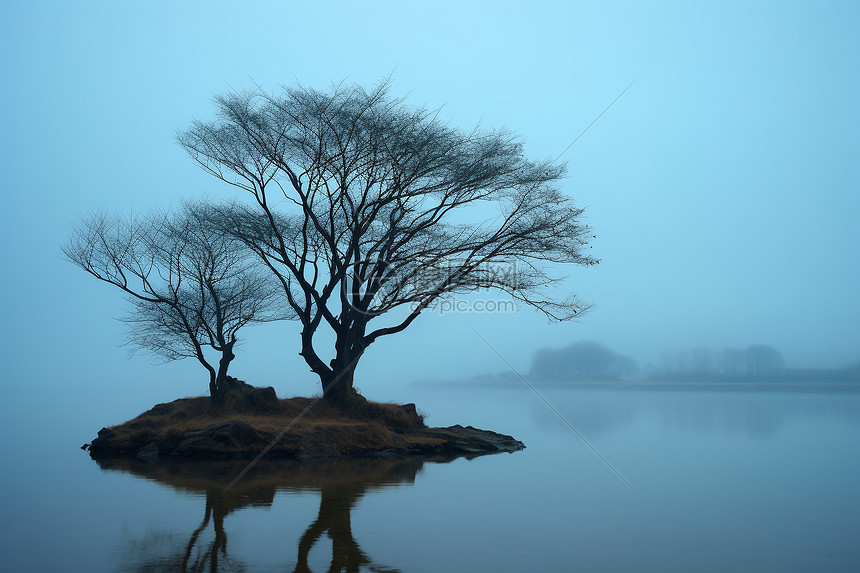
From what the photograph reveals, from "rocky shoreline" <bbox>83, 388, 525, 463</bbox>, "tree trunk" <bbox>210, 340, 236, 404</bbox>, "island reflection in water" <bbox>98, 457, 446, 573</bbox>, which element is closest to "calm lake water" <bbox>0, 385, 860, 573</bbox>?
"island reflection in water" <bbox>98, 457, 446, 573</bbox>

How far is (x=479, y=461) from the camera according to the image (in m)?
15.2

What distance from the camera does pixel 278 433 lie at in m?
15.6

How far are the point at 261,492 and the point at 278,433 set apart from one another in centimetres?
539

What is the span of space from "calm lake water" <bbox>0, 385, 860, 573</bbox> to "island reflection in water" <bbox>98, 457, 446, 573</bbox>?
36mm

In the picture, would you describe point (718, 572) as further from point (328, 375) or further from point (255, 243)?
Answer: point (255, 243)

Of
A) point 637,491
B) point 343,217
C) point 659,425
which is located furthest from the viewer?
point 659,425

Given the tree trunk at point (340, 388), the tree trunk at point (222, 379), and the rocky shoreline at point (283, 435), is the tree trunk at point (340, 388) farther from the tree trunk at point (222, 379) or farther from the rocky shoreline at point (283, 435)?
the tree trunk at point (222, 379)

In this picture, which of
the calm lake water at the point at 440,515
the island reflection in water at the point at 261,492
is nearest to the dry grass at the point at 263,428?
the island reflection in water at the point at 261,492

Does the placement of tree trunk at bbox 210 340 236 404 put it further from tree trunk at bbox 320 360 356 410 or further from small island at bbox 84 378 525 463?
tree trunk at bbox 320 360 356 410

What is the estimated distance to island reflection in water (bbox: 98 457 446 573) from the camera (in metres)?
6.56

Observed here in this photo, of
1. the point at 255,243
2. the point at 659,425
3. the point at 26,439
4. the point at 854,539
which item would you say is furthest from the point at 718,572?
the point at 659,425

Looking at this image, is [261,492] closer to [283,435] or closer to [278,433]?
[283,435]

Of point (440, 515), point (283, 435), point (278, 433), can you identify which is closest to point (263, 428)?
point (278, 433)

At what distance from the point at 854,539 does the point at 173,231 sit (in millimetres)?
17108
